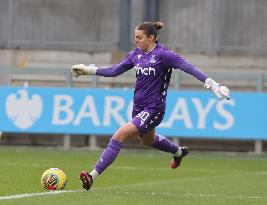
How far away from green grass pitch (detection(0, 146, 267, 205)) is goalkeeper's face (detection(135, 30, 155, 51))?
1.75 meters

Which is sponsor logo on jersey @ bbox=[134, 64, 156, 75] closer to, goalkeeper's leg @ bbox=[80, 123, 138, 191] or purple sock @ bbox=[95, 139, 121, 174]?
goalkeeper's leg @ bbox=[80, 123, 138, 191]

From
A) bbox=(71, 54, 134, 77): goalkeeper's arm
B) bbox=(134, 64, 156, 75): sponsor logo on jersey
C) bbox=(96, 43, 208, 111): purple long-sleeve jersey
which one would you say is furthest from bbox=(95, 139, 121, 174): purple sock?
bbox=(71, 54, 134, 77): goalkeeper's arm

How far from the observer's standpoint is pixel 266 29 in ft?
94.6

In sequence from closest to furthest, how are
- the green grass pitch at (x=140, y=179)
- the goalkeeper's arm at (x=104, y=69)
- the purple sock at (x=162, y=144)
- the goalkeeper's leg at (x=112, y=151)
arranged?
the green grass pitch at (x=140, y=179) < the goalkeeper's leg at (x=112, y=151) < the goalkeeper's arm at (x=104, y=69) < the purple sock at (x=162, y=144)

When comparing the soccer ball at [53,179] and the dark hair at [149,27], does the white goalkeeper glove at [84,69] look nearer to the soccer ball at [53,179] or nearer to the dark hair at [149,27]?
the dark hair at [149,27]

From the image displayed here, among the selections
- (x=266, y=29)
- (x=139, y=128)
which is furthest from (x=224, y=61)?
(x=139, y=128)

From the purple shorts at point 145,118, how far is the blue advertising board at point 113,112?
902 cm

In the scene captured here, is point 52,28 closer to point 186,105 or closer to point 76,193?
point 186,105

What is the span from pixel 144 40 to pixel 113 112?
383 inches

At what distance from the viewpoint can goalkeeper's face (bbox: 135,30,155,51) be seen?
514 inches

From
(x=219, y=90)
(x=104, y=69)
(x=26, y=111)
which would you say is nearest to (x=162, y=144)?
(x=104, y=69)

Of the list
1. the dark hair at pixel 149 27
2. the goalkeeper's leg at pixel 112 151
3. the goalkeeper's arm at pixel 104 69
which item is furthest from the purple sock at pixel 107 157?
the dark hair at pixel 149 27

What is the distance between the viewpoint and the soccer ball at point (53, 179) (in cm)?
1266

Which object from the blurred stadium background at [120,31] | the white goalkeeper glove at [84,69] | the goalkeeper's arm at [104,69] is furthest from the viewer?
the blurred stadium background at [120,31]
